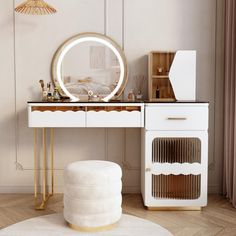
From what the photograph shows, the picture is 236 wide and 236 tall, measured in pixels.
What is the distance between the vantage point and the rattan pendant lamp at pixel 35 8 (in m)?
3.38

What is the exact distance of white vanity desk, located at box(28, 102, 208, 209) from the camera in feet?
10.3

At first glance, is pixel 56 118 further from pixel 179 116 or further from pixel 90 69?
pixel 179 116

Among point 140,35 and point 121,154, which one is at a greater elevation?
point 140,35

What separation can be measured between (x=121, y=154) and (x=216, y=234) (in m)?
1.42

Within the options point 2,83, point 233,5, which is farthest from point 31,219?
point 233,5

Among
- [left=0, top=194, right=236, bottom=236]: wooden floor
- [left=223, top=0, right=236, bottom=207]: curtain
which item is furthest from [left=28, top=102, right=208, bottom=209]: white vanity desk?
[left=223, top=0, right=236, bottom=207]: curtain

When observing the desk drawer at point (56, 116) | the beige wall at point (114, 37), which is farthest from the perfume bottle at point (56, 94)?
the desk drawer at point (56, 116)

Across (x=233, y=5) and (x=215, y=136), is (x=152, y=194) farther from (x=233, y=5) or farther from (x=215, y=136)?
(x=233, y=5)

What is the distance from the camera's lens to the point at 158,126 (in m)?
3.17

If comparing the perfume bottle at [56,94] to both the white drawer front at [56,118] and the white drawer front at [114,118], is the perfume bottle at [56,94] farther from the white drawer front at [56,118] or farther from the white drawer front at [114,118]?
the white drawer front at [114,118]

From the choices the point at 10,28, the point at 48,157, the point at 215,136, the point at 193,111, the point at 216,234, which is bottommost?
the point at 216,234

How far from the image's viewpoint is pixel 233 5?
3.31 metres

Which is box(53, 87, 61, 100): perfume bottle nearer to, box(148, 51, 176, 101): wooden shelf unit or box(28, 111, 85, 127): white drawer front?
box(28, 111, 85, 127): white drawer front

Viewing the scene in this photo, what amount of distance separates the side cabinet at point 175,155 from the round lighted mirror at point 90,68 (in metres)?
0.70
